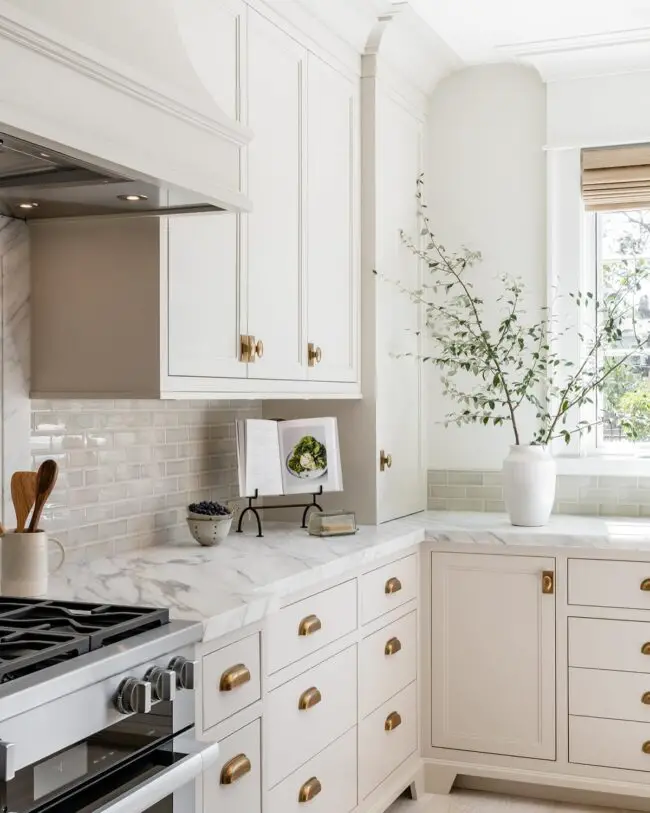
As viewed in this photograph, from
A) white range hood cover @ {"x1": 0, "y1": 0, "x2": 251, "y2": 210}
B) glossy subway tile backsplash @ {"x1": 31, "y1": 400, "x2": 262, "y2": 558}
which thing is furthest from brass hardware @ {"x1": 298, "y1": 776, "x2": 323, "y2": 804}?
white range hood cover @ {"x1": 0, "y1": 0, "x2": 251, "y2": 210}

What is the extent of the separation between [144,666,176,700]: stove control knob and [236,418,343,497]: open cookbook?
1416 millimetres

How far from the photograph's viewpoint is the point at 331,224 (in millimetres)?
3447

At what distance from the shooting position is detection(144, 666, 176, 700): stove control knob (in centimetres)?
184

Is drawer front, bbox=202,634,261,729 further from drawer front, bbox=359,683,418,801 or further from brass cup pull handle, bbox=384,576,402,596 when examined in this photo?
brass cup pull handle, bbox=384,576,402,596

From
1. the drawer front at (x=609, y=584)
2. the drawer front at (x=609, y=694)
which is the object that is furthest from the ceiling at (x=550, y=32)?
the drawer front at (x=609, y=694)

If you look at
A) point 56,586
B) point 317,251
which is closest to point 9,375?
point 56,586

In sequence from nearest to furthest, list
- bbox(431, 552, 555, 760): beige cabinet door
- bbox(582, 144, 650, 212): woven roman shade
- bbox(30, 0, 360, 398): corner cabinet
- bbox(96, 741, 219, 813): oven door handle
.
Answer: bbox(96, 741, 219, 813): oven door handle → bbox(30, 0, 360, 398): corner cabinet → bbox(431, 552, 555, 760): beige cabinet door → bbox(582, 144, 650, 212): woven roman shade

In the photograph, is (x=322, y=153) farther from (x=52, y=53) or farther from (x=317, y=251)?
(x=52, y=53)

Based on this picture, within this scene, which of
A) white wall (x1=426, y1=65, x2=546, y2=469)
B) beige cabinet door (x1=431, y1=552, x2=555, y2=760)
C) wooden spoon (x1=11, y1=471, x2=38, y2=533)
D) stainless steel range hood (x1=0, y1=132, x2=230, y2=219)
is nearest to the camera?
stainless steel range hood (x1=0, y1=132, x2=230, y2=219)

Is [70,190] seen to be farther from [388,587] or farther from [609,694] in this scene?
[609,694]

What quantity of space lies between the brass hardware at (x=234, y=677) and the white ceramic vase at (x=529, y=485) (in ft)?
5.23

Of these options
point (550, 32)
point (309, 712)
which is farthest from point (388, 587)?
point (550, 32)

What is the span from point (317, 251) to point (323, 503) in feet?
2.96

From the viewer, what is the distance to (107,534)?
9.49ft
